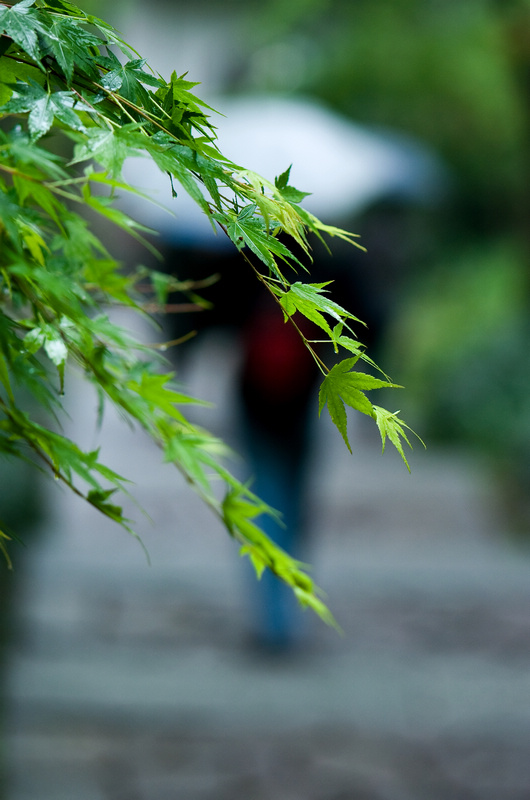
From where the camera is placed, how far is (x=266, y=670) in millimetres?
3711

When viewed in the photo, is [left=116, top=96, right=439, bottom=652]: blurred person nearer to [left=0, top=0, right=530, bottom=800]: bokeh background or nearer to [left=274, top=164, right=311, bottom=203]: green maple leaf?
[left=0, top=0, right=530, bottom=800]: bokeh background

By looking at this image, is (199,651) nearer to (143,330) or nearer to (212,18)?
(143,330)

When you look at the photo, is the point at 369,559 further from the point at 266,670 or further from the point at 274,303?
the point at 274,303

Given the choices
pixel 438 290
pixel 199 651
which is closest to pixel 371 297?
pixel 199 651

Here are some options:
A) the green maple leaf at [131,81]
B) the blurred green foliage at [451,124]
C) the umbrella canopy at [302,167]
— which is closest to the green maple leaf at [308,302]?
the green maple leaf at [131,81]

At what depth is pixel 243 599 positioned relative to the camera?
434 centimetres

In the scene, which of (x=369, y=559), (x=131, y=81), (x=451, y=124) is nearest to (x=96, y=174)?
(x=131, y=81)

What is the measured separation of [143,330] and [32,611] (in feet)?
13.7

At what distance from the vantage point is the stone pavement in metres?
3.03

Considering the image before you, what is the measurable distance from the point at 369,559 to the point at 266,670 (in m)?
1.33

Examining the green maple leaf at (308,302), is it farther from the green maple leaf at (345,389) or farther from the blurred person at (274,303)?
the blurred person at (274,303)

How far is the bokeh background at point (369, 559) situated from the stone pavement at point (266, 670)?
11mm

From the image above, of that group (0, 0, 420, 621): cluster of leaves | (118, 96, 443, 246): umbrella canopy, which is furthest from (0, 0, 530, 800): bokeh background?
(0, 0, 420, 621): cluster of leaves

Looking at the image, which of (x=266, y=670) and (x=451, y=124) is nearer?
(x=266, y=670)
